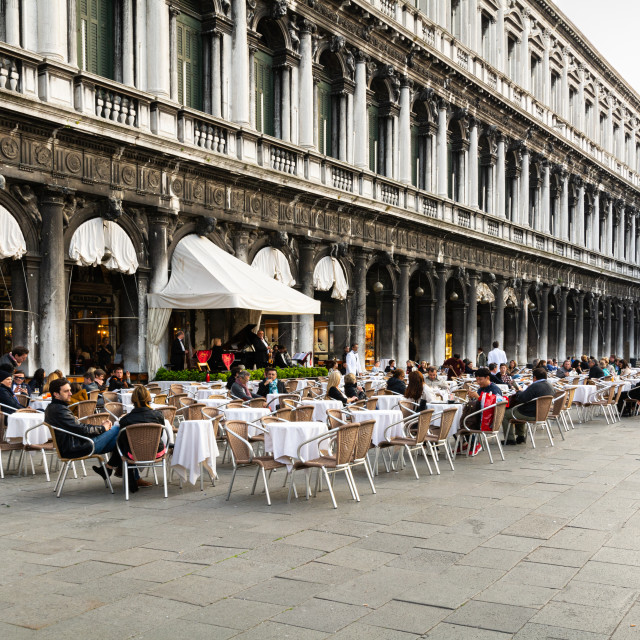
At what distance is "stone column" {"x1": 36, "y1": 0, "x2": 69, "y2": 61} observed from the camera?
14070mm

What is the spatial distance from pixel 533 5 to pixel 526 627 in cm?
3572

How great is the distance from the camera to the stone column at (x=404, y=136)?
2547cm

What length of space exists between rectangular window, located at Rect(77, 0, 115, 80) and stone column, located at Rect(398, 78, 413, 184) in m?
11.4

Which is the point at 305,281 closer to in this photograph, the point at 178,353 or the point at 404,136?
the point at 178,353

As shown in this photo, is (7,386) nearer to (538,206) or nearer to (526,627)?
(526,627)

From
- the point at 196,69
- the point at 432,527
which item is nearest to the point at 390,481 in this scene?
the point at 432,527

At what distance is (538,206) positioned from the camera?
36.5 meters

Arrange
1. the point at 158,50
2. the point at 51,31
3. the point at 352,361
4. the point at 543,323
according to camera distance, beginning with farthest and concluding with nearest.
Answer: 1. the point at 543,323
2. the point at 352,361
3. the point at 158,50
4. the point at 51,31

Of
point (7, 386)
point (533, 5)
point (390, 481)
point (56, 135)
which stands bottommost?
point (390, 481)

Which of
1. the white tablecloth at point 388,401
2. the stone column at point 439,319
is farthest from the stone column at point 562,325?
the white tablecloth at point 388,401

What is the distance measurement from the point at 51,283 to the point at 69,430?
6.54 m

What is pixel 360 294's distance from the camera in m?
22.9

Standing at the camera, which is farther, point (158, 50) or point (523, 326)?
point (523, 326)

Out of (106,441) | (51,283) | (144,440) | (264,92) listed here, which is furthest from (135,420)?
(264,92)
